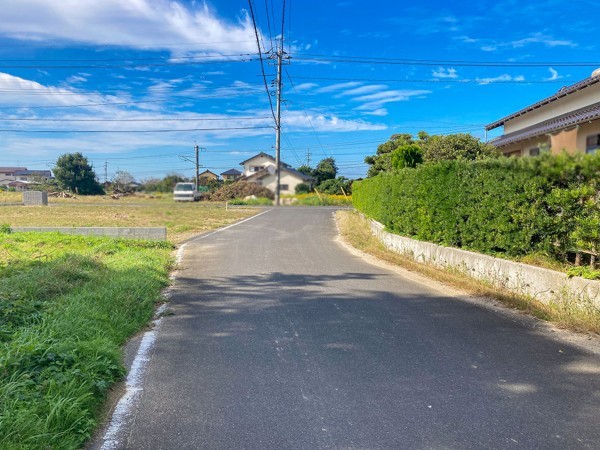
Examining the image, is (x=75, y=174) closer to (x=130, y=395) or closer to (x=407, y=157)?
(x=407, y=157)

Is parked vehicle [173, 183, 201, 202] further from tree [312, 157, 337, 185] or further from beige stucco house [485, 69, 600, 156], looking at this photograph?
beige stucco house [485, 69, 600, 156]

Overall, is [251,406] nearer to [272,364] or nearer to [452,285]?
[272,364]

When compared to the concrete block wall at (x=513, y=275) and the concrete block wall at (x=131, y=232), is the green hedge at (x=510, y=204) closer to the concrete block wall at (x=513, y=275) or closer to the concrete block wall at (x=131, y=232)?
the concrete block wall at (x=513, y=275)

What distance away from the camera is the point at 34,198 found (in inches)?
1535

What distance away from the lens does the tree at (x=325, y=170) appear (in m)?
71.8

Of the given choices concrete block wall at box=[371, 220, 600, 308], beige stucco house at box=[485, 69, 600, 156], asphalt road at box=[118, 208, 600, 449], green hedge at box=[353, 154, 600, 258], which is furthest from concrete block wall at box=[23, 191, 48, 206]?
concrete block wall at box=[371, 220, 600, 308]

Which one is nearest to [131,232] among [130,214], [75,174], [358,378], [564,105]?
[358,378]

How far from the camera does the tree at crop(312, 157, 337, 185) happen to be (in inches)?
2825

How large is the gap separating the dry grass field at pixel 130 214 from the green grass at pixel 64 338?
7320 mm

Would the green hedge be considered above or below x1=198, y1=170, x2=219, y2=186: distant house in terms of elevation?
below

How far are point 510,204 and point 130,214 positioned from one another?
2469 cm

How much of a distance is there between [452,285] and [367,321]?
266cm

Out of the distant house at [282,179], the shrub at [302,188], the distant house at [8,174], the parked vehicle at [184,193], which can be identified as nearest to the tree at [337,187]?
the shrub at [302,188]

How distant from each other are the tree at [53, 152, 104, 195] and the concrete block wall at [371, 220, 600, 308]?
1989 inches
